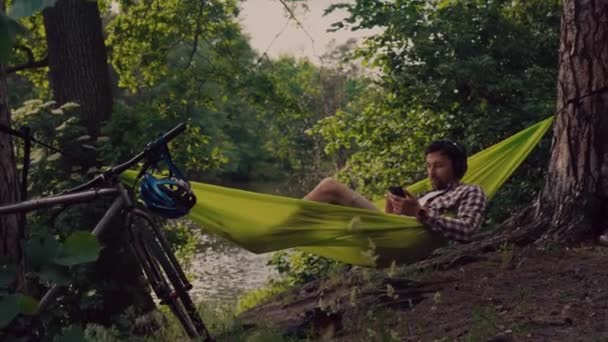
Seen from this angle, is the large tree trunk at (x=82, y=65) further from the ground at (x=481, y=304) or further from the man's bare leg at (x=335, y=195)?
the ground at (x=481, y=304)

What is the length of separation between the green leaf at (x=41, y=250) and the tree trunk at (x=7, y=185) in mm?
399

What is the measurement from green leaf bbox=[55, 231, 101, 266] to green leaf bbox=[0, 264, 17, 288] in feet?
0.34

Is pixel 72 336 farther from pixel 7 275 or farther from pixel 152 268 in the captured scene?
pixel 152 268

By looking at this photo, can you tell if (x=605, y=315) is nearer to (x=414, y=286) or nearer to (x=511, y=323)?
(x=511, y=323)

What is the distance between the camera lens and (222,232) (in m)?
3.56

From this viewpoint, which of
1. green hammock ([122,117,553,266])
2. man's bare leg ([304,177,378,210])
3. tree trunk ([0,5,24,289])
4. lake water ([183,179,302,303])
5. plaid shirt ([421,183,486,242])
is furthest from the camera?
lake water ([183,179,302,303])

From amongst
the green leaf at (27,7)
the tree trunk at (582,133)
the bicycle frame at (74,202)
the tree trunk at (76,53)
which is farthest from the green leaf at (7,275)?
the tree trunk at (76,53)

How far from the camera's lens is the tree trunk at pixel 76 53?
18.9 feet

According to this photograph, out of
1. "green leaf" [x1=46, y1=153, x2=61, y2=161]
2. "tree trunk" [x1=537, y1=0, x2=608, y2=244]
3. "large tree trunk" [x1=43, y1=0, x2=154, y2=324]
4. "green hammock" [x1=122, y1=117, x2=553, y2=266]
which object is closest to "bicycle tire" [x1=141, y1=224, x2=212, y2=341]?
"green hammock" [x1=122, y1=117, x2=553, y2=266]

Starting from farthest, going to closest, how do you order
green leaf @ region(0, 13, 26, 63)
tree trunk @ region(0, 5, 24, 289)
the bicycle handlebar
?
the bicycle handlebar
tree trunk @ region(0, 5, 24, 289)
green leaf @ region(0, 13, 26, 63)

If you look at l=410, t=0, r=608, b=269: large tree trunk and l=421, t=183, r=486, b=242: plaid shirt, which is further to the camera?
l=410, t=0, r=608, b=269: large tree trunk

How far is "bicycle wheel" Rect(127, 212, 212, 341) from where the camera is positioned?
2832 millimetres

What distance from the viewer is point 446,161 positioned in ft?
12.8

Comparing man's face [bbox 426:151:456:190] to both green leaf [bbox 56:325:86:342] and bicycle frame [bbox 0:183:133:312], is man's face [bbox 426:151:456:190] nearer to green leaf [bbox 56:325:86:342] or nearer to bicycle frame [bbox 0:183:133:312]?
bicycle frame [bbox 0:183:133:312]
